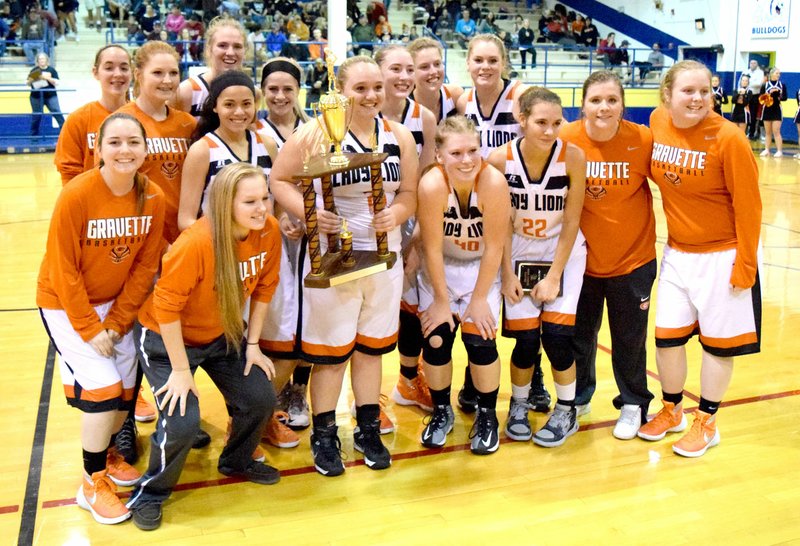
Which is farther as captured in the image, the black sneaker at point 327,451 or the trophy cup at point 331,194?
the black sneaker at point 327,451

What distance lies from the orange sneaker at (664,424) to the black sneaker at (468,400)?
0.83m

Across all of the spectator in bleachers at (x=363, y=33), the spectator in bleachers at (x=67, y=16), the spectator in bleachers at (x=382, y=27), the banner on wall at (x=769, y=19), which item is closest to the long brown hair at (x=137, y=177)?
the spectator in bleachers at (x=363, y=33)

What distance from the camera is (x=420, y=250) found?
385 cm

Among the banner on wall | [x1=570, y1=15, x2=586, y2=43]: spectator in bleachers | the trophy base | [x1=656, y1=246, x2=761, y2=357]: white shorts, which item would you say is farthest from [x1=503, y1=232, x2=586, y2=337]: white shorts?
[x1=570, y1=15, x2=586, y2=43]: spectator in bleachers

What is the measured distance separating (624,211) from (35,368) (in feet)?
10.9

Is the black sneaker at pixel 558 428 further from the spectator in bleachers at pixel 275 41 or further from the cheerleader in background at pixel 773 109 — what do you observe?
the spectator in bleachers at pixel 275 41

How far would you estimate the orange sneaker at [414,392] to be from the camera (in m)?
4.29

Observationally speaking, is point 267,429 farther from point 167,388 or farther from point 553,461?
point 553,461

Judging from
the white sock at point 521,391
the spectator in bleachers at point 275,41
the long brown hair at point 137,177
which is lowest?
the white sock at point 521,391

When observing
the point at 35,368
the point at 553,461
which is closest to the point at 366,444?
the point at 553,461

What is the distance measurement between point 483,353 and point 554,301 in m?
0.40

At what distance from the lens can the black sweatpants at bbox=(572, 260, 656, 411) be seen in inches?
148

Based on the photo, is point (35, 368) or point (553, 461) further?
point (35, 368)

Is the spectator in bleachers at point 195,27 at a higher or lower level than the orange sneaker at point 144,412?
higher
